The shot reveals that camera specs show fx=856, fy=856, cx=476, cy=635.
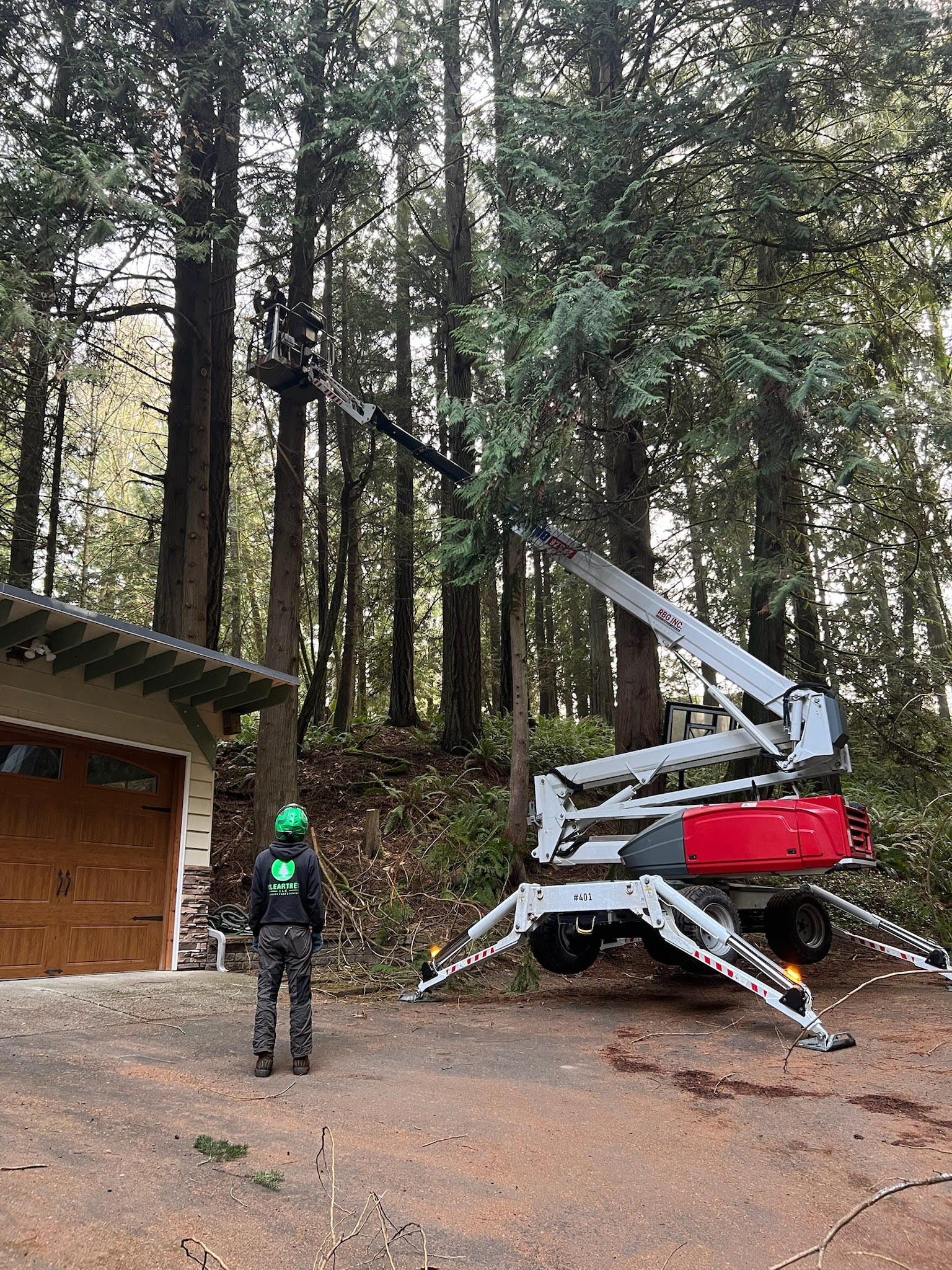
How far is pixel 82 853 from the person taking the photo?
339 inches

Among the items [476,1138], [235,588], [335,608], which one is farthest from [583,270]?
[235,588]

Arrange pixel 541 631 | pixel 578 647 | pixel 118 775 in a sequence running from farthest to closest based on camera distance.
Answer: pixel 578 647 < pixel 541 631 < pixel 118 775

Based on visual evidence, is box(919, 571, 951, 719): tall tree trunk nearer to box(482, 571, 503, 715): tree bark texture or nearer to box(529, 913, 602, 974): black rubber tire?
box(529, 913, 602, 974): black rubber tire

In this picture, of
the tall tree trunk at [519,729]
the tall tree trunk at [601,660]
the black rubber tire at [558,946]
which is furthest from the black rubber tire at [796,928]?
the tall tree trunk at [601,660]

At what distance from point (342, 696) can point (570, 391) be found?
30.9ft

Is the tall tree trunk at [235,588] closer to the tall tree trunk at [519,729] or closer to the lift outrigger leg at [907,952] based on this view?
the tall tree trunk at [519,729]

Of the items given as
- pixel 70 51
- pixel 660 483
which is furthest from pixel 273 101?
pixel 660 483

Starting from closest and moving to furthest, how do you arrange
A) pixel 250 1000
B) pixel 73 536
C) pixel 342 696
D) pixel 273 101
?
pixel 250 1000 → pixel 273 101 → pixel 342 696 → pixel 73 536

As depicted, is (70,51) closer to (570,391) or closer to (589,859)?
(570,391)

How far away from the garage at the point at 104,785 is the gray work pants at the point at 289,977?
3.51 m

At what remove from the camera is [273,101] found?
35.7 feet

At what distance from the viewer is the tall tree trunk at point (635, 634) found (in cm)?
1034

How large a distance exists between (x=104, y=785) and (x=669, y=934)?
5852 mm

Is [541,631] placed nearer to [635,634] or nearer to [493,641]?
[493,641]
